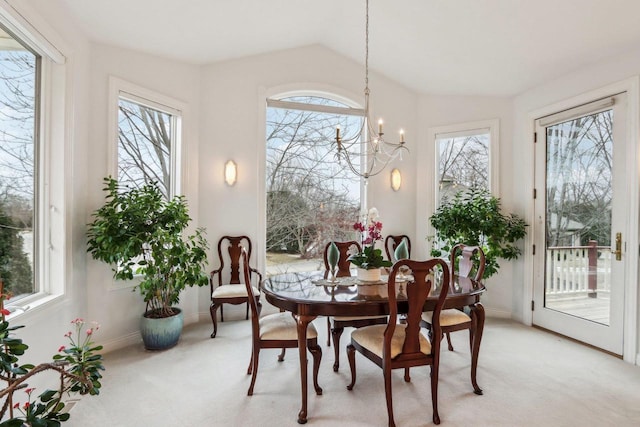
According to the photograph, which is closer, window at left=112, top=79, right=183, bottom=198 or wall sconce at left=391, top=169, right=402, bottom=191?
window at left=112, top=79, right=183, bottom=198

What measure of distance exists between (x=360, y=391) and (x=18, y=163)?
2.83 metres

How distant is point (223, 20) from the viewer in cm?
333

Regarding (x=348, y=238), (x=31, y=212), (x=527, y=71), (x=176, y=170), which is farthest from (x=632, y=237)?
(x=31, y=212)

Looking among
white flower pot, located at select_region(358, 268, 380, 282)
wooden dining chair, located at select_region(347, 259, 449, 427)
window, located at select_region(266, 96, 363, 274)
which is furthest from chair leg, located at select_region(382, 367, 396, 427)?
window, located at select_region(266, 96, 363, 274)

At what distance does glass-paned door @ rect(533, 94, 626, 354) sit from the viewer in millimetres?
3129

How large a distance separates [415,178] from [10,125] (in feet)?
14.1

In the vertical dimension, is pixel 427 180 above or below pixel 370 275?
above

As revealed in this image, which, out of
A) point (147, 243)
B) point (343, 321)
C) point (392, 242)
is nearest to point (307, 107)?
point (392, 242)

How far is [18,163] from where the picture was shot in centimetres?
233

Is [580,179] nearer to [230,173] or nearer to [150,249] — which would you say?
[230,173]

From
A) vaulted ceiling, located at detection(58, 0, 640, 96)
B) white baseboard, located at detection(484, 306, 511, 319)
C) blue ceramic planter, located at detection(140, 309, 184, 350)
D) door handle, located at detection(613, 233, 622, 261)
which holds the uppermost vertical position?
vaulted ceiling, located at detection(58, 0, 640, 96)

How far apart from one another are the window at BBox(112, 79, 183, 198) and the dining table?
6.34ft

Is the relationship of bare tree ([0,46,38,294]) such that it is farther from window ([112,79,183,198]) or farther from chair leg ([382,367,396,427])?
chair leg ([382,367,396,427])

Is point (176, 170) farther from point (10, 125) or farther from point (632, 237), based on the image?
point (632, 237)
